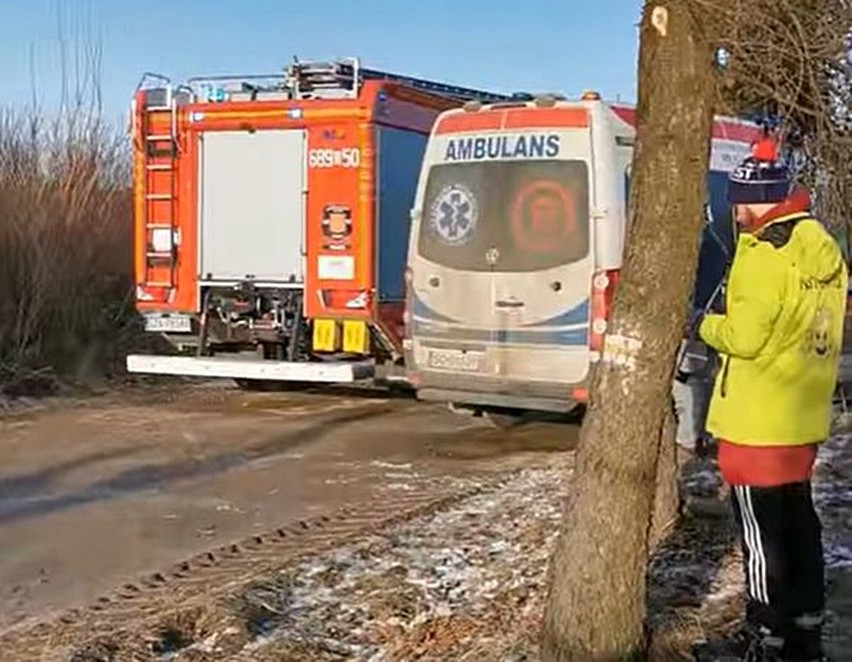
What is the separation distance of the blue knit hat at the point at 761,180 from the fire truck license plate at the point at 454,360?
18.9 ft

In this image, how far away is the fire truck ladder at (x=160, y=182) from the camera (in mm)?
14039

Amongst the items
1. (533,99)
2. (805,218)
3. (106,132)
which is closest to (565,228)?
(533,99)

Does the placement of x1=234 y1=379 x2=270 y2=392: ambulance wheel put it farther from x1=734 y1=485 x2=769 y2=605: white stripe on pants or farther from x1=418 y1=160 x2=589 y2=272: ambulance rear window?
x1=734 y1=485 x2=769 y2=605: white stripe on pants

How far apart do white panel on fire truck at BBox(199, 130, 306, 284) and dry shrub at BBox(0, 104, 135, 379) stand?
3.02 meters

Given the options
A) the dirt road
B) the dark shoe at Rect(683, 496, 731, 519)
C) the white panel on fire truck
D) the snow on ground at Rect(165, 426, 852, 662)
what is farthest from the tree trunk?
the white panel on fire truck

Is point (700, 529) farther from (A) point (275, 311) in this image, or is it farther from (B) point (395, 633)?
(A) point (275, 311)

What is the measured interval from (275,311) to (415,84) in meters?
2.67

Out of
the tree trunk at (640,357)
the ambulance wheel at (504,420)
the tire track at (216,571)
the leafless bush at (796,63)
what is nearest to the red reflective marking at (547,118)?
the tire track at (216,571)

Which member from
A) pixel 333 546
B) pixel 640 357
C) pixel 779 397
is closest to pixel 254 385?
pixel 333 546

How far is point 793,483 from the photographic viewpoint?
5.13 meters

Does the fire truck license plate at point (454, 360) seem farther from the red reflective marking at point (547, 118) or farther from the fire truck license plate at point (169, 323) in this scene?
the fire truck license plate at point (169, 323)

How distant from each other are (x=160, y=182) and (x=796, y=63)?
33.0 ft

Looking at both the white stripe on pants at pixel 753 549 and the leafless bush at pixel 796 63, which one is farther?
the white stripe on pants at pixel 753 549

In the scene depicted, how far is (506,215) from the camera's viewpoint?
11.0 meters
